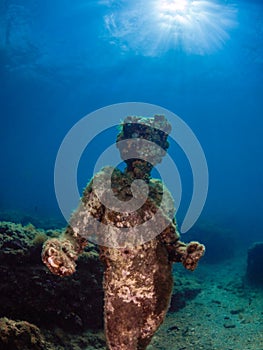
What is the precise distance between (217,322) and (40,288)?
4.80 meters

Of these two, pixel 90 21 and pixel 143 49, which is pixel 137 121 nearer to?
pixel 90 21

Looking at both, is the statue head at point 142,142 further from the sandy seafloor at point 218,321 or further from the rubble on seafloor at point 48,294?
the sandy seafloor at point 218,321

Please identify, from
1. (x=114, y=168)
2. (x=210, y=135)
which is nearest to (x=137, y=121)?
(x=114, y=168)

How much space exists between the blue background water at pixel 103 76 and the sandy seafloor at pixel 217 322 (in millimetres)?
20011

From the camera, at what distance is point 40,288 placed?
17.0ft

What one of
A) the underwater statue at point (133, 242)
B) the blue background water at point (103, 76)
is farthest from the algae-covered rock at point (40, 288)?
the blue background water at point (103, 76)

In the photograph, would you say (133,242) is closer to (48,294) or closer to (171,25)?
(48,294)

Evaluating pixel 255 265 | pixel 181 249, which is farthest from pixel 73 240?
pixel 255 265

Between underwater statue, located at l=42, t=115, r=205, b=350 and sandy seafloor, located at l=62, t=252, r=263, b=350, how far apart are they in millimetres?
2347

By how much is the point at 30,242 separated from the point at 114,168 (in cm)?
298

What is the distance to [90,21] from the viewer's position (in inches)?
1158

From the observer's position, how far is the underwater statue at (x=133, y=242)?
3143mm

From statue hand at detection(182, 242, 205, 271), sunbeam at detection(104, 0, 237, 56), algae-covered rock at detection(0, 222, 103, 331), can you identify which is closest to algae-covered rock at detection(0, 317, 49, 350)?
algae-covered rock at detection(0, 222, 103, 331)

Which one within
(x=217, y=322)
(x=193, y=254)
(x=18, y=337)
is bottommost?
(x=18, y=337)
